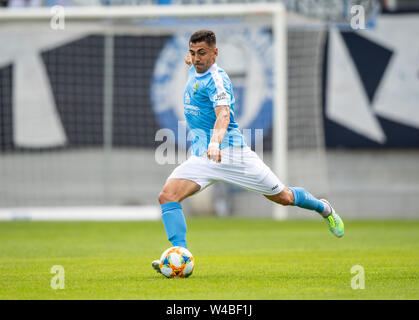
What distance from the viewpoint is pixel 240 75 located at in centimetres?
1980

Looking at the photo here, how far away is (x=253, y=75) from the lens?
19953 mm

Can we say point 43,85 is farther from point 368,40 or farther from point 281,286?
point 281,286

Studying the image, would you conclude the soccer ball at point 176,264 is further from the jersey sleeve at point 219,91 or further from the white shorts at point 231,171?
the jersey sleeve at point 219,91

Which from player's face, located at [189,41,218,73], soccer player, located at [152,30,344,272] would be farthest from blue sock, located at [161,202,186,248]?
player's face, located at [189,41,218,73]

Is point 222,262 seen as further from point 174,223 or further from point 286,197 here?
point 174,223

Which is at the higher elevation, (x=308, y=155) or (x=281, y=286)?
(x=308, y=155)

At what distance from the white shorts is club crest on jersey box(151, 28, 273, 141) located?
11.6 m

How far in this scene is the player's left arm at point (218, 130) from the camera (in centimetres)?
704

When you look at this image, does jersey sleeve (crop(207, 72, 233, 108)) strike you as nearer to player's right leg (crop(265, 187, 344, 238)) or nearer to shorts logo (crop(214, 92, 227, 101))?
shorts logo (crop(214, 92, 227, 101))

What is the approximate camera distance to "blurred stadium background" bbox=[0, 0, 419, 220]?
791 inches

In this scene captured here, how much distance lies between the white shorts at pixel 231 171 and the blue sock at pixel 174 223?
292 millimetres
